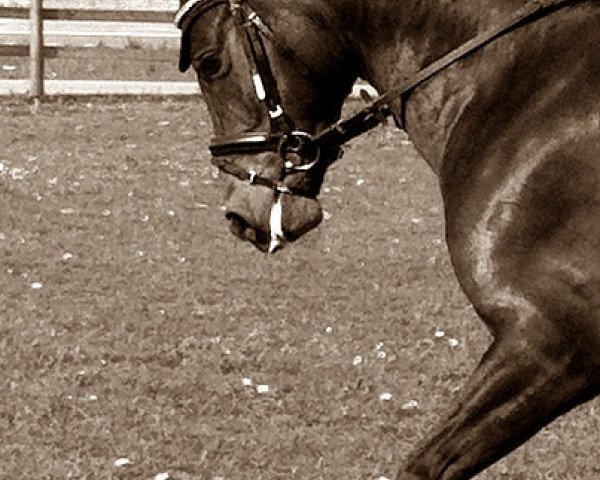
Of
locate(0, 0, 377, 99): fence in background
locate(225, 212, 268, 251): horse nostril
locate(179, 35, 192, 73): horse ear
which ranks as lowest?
locate(0, 0, 377, 99): fence in background

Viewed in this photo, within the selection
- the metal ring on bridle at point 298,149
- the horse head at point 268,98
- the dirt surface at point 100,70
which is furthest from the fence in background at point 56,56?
the metal ring on bridle at point 298,149

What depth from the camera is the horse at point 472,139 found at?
3910 mm

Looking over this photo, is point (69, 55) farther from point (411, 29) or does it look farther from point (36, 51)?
point (411, 29)

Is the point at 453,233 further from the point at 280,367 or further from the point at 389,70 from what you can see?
the point at 280,367

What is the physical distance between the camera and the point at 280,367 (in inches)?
304

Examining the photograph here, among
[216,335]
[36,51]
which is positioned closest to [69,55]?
[36,51]

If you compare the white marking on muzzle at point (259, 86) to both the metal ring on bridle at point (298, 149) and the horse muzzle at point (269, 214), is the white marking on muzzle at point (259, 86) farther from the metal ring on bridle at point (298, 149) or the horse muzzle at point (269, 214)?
the horse muzzle at point (269, 214)

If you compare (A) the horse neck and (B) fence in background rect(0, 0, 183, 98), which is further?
(B) fence in background rect(0, 0, 183, 98)

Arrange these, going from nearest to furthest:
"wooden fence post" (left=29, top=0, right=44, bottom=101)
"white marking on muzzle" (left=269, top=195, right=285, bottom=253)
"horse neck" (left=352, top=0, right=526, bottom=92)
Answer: "horse neck" (left=352, top=0, right=526, bottom=92) < "white marking on muzzle" (left=269, top=195, right=285, bottom=253) < "wooden fence post" (left=29, top=0, right=44, bottom=101)

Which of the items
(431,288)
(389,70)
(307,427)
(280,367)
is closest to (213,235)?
(431,288)

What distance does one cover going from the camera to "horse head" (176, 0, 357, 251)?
437 centimetres

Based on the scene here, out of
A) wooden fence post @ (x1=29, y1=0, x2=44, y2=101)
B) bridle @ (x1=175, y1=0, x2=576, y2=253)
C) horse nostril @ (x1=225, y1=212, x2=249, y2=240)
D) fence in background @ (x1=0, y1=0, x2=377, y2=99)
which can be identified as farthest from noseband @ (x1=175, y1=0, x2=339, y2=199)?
wooden fence post @ (x1=29, y1=0, x2=44, y2=101)

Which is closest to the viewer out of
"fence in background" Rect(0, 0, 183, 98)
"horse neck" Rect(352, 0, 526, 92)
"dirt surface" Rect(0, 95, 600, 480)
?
"horse neck" Rect(352, 0, 526, 92)

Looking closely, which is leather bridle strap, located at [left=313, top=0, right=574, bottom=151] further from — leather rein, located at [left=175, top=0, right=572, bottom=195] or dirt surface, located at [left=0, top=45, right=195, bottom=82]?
dirt surface, located at [left=0, top=45, right=195, bottom=82]
